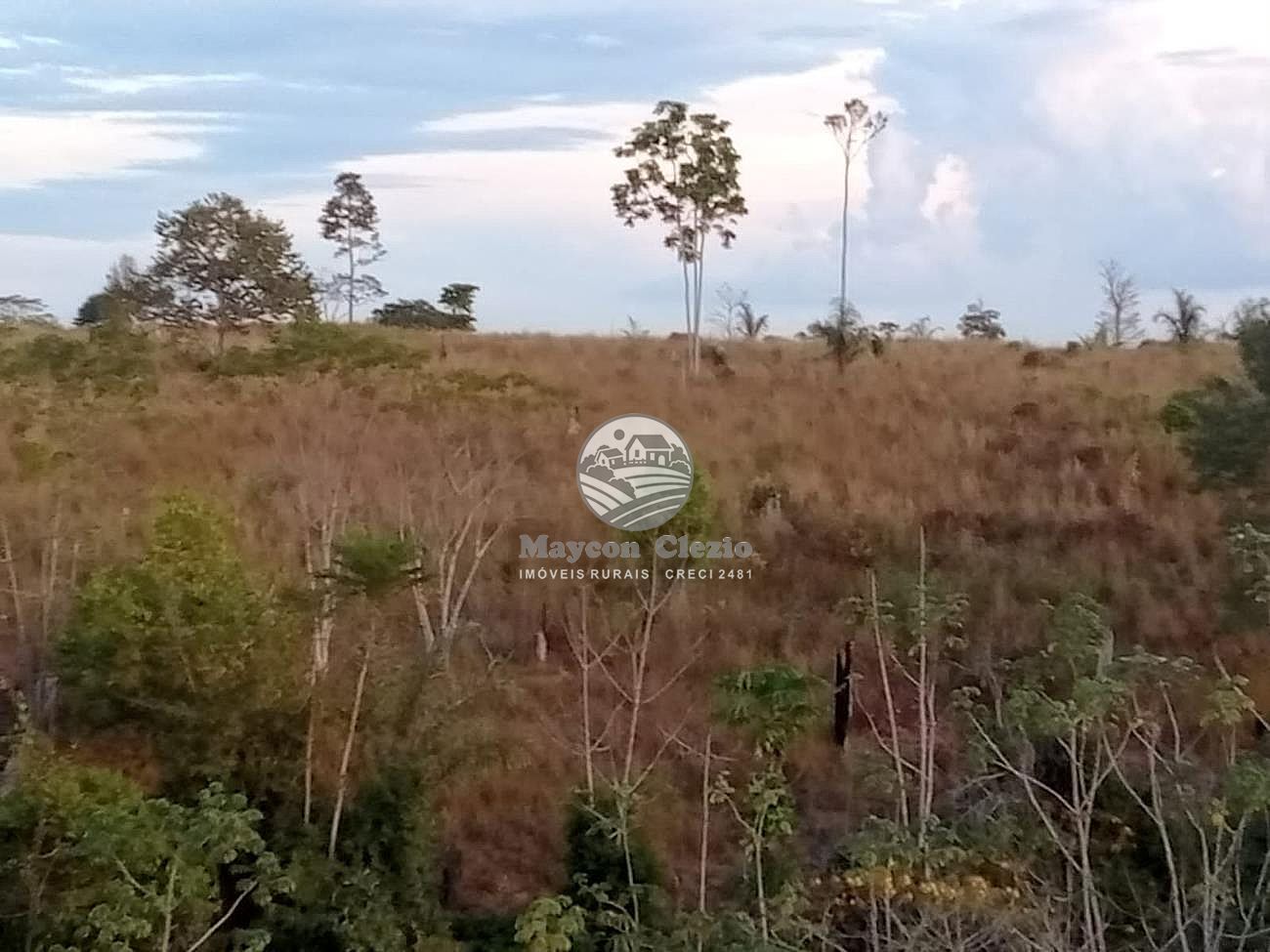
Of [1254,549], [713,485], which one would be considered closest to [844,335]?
[713,485]

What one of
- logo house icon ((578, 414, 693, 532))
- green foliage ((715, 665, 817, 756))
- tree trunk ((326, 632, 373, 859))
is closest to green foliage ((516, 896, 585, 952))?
tree trunk ((326, 632, 373, 859))

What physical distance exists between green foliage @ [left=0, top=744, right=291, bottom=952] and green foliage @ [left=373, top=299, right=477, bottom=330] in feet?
46.5

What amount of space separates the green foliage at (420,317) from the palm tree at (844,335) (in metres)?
6.07

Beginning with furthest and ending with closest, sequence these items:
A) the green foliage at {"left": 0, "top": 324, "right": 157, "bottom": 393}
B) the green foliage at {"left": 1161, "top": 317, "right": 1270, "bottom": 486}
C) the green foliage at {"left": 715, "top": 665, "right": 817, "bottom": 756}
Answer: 1. the green foliage at {"left": 0, "top": 324, "right": 157, "bottom": 393}
2. the green foliage at {"left": 1161, "top": 317, "right": 1270, "bottom": 486}
3. the green foliage at {"left": 715, "top": 665, "right": 817, "bottom": 756}

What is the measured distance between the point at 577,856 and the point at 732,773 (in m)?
1.59

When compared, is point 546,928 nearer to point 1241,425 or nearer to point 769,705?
point 769,705

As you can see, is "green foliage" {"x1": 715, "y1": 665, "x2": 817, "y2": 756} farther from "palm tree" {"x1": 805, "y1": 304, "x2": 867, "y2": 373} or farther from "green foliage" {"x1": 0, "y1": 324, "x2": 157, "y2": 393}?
"palm tree" {"x1": 805, "y1": 304, "x2": 867, "y2": 373}

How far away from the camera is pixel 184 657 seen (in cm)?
486

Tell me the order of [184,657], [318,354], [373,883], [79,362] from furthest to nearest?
[318,354], [79,362], [184,657], [373,883]

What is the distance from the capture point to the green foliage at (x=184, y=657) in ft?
15.9

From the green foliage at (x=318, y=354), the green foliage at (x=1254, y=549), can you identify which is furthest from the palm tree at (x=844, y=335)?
the green foliage at (x=1254, y=549)

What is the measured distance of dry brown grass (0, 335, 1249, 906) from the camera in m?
6.34

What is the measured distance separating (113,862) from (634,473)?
463 cm

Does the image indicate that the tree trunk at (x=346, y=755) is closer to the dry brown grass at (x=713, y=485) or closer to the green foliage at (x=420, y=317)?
the dry brown grass at (x=713, y=485)
